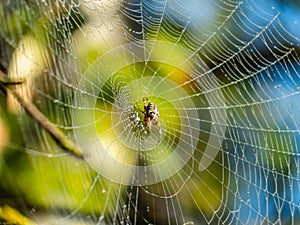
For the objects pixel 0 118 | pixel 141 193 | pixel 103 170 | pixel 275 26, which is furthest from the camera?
pixel 275 26

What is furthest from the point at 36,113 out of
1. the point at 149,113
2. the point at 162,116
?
the point at 162,116

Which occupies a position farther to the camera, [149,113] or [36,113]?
[149,113]

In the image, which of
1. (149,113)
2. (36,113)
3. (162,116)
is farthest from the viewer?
(162,116)

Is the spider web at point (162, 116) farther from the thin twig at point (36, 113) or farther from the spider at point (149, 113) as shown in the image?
the thin twig at point (36, 113)

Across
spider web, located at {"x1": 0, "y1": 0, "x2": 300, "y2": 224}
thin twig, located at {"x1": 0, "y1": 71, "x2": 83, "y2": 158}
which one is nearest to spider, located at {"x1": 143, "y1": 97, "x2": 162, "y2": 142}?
spider web, located at {"x1": 0, "y1": 0, "x2": 300, "y2": 224}

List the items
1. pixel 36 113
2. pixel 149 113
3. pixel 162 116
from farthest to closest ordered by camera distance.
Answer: pixel 162 116
pixel 149 113
pixel 36 113

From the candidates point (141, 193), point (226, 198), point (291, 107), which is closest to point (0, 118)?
point (141, 193)

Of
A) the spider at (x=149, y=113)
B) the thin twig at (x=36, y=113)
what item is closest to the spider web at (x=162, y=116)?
the spider at (x=149, y=113)

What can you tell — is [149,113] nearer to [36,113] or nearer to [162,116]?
[162,116]

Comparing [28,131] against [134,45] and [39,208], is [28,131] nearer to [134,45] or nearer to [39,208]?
[39,208]

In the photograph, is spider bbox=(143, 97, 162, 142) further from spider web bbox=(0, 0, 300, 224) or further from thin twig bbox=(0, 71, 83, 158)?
thin twig bbox=(0, 71, 83, 158)
